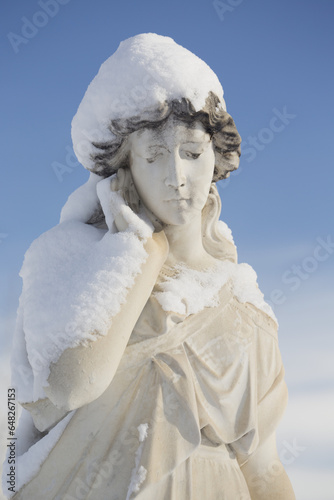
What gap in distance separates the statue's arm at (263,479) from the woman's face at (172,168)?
1.37m

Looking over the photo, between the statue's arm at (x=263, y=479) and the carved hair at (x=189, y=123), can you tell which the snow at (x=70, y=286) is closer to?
the carved hair at (x=189, y=123)

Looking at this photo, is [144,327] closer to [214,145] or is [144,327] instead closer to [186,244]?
[186,244]

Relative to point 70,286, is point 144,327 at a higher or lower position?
lower

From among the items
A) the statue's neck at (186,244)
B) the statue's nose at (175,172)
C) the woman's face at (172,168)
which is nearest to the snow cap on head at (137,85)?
the woman's face at (172,168)

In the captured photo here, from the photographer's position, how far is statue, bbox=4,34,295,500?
3.41 metres

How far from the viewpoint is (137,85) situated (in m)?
3.67

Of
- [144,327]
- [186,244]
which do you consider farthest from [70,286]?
[186,244]

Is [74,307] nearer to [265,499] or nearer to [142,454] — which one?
[142,454]

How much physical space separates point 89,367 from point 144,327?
0.47m

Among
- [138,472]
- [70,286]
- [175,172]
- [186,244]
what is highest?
[175,172]

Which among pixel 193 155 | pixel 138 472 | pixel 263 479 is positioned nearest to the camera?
pixel 138 472

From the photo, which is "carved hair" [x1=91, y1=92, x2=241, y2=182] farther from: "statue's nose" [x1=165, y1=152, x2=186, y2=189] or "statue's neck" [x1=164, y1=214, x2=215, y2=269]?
"statue's neck" [x1=164, y1=214, x2=215, y2=269]

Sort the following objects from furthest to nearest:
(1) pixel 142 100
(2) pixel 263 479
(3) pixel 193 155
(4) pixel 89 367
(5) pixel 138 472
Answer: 1. (2) pixel 263 479
2. (3) pixel 193 155
3. (1) pixel 142 100
4. (5) pixel 138 472
5. (4) pixel 89 367

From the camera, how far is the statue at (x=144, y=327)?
11.2 ft
